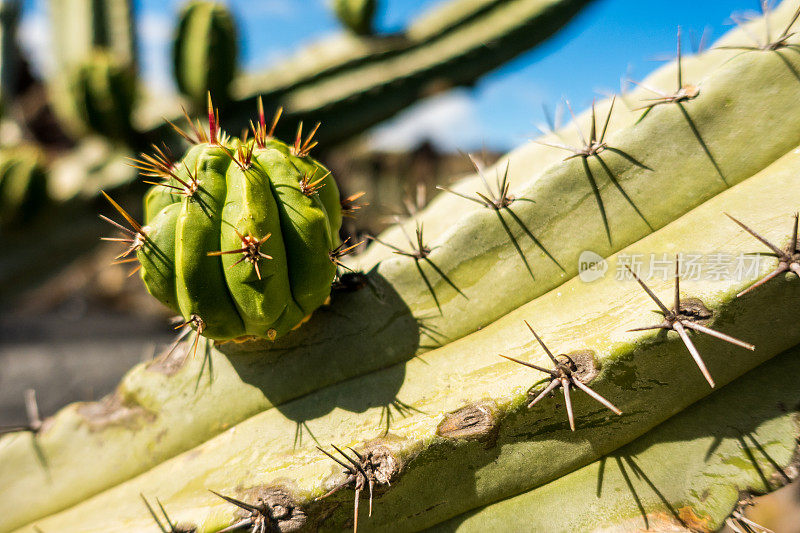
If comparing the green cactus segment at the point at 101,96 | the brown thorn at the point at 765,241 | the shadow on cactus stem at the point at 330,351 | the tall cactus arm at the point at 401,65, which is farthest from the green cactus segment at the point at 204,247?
the tall cactus arm at the point at 401,65

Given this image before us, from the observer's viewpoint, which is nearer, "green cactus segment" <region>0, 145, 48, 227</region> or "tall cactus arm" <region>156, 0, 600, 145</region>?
"green cactus segment" <region>0, 145, 48, 227</region>

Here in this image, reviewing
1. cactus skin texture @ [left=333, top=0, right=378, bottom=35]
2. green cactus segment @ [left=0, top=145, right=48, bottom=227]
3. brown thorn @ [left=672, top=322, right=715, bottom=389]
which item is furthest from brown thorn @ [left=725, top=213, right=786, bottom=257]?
green cactus segment @ [left=0, top=145, right=48, bottom=227]

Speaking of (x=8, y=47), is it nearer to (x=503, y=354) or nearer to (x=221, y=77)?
(x=221, y=77)

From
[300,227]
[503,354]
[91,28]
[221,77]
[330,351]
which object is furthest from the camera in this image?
[91,28]

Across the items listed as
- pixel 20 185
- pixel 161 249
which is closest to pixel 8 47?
pixel 20 185

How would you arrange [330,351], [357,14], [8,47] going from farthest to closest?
[8,47], [357,14], [330,351]

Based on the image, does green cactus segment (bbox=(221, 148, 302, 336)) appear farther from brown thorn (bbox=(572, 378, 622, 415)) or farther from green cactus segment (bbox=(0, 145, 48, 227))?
green cactus segment (bbox=(0, 145, 48, 227))

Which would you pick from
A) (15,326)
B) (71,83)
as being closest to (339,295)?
(71,83)
